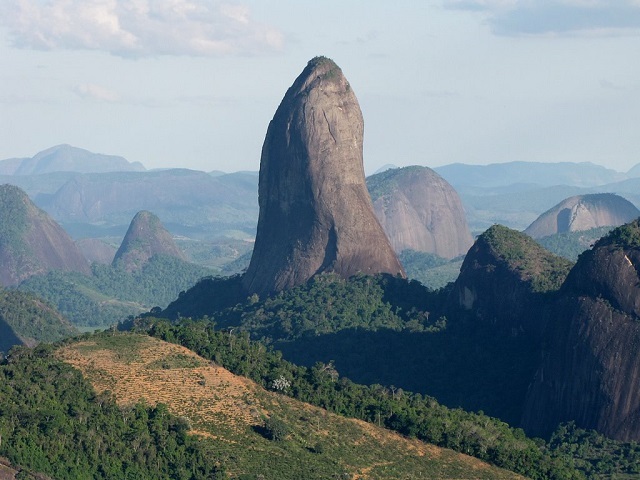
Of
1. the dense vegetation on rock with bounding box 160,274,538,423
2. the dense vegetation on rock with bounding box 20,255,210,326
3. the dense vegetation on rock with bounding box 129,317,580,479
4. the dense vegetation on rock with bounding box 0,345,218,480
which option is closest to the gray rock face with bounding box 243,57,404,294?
the dense vegetation on rock with bounding box 160,274,538,423

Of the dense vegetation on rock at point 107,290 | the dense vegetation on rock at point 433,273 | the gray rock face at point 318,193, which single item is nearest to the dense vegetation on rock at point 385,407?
the gray rock face at point 318,193

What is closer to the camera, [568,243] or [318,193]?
[318,193]

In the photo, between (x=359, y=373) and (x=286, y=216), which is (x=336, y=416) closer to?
(x=359, y=373)

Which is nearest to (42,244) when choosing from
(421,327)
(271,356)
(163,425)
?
(421,327)

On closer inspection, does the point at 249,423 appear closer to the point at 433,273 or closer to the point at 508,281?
the point at 508,281

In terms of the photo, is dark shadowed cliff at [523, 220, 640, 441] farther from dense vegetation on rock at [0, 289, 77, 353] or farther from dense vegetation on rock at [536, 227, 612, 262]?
dense vegetation on rock at [536, 227, 612, 262]

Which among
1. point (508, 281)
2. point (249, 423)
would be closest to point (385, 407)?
point (249, 423)
